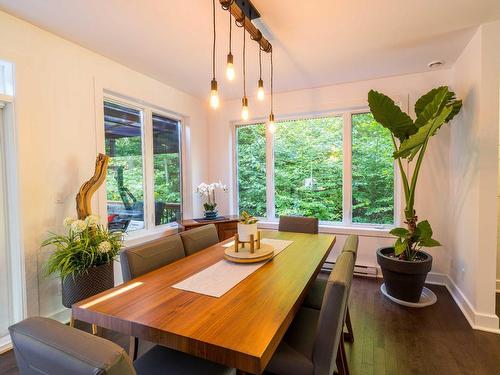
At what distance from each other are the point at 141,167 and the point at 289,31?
7.82 ft

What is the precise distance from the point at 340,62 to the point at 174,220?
3140 millimetres

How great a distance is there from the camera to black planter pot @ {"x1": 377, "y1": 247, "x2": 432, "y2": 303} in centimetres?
267

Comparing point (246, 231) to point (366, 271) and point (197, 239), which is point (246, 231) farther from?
point (366, 271)

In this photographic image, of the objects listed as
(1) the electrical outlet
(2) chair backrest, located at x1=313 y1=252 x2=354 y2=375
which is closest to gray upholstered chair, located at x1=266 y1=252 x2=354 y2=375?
(2) chair backrest, located at x1=313 y1=252 x2=354 y2=375

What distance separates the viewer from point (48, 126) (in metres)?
2.36

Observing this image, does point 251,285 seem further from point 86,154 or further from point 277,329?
point 86,154

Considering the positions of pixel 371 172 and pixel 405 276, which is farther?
pixel 371 172

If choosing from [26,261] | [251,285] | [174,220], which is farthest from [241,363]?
[174,220]

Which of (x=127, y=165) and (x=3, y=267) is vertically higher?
(x=127, y=165)

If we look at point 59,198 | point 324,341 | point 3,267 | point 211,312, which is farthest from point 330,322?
point 3,267

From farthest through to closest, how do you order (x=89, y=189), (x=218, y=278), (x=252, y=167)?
(x=252, y=167) → (x=89, y=189) → (x=218, y=278)

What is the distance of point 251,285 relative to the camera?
150 centimetres

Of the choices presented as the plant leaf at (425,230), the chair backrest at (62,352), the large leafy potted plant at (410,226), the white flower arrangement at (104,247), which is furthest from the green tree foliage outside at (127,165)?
the plant leaf at (425,230)

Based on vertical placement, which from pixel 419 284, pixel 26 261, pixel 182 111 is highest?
pixel 182 111
